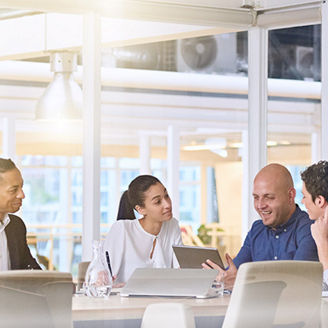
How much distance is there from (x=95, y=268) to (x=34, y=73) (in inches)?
84.2

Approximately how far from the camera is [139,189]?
4.92 metres

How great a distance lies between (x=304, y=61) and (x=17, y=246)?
2.75 metres

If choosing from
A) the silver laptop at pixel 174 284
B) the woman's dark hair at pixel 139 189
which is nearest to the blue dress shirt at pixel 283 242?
the woman's dark hair at pixel 139 189

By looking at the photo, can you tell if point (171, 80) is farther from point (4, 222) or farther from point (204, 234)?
point (4, 222)

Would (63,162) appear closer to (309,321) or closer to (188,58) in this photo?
(188,58)

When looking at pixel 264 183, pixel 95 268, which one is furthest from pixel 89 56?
pixel 95 268

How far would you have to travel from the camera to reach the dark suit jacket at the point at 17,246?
4387 mm

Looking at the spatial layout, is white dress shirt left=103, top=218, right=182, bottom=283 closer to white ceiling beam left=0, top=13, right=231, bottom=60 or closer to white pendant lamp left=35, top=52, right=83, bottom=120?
white pendant lamp left=35, top=52, right=83, bottom=120

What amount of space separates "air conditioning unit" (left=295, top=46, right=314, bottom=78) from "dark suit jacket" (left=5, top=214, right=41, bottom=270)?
8.52 ft

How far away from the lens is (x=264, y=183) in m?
4.75

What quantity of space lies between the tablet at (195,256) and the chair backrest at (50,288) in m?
1.15

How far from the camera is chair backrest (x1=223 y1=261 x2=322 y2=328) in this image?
3.12m

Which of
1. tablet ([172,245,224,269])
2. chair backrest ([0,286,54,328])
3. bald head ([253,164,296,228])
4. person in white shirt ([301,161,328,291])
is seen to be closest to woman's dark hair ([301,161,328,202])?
person in white shirt ([301,161,328,291])

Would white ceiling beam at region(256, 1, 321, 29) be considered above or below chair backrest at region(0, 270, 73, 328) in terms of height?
above
